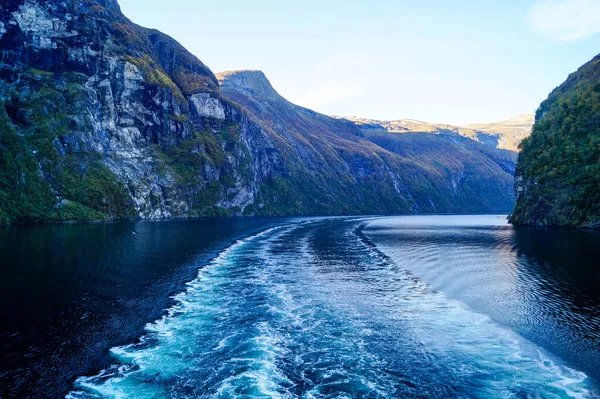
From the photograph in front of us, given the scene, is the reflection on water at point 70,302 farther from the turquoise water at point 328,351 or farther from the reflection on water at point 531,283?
the reflection on water at point 531,283

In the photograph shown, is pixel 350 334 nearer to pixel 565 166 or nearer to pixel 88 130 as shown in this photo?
pixel 565 166

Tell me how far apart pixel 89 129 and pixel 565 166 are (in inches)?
6159

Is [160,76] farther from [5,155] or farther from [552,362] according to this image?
[552,362]

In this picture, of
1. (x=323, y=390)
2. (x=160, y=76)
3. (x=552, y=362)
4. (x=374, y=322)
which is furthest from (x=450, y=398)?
(x=160, y=76)

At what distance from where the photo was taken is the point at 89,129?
142 meters

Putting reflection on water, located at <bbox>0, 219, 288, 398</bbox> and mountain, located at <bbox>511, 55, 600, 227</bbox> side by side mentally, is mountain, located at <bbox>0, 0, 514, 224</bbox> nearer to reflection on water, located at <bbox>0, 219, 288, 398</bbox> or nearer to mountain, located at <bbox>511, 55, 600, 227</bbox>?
reflection on water, located at <bbox>0, 219, 288, 398</bbox>

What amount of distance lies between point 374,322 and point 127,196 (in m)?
134

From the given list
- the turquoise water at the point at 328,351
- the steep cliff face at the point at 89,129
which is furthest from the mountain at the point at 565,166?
the steep cliff face at the point at 89,129

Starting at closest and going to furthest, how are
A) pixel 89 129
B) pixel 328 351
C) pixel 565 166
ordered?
1. pixel 328 351
2. pixel 565 166
3. pixel 89 129

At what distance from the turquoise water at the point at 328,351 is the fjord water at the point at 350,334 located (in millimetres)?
88

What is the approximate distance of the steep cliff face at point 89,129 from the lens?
11550cm

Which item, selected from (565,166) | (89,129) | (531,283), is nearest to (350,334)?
(531,283)

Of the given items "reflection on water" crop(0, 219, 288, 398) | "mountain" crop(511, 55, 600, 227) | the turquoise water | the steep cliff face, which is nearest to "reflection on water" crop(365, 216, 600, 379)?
the turquoise water

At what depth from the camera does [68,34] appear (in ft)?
526
